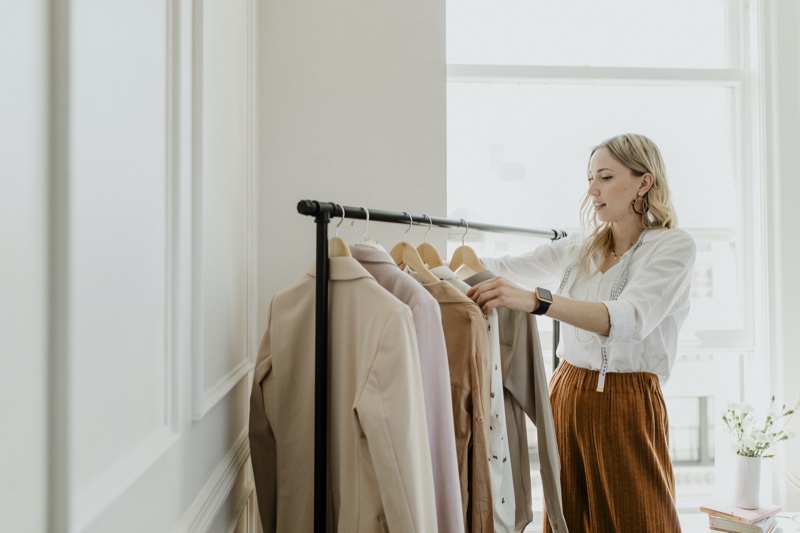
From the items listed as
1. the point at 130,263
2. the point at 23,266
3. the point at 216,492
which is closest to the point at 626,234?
the point at 216,492

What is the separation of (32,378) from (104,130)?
0.29 meters

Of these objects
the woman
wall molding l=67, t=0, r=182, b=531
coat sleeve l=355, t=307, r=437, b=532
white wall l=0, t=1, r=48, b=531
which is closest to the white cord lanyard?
the woman

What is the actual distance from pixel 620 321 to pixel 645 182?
1.69 ft

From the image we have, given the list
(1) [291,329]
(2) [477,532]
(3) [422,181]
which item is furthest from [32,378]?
(3) [422,181]

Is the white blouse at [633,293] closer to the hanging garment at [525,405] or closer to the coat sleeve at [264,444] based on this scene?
the hanging garment at [525,405]

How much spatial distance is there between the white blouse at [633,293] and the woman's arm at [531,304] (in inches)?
1.3

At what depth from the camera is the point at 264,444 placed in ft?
4.41

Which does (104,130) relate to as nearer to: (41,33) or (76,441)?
(41,33)

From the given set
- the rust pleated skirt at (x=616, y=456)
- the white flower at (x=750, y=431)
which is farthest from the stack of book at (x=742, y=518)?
the rust pleated skirt at (x=616, y=456)

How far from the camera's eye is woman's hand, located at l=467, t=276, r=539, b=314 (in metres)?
1.38

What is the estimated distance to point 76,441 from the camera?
0.61 metres

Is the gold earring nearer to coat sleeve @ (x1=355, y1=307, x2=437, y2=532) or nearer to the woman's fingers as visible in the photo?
the woman's fingers

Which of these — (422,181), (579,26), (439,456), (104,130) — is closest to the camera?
(104,130)

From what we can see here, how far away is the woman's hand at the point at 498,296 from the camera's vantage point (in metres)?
1.38
